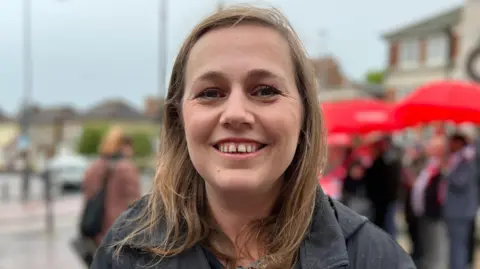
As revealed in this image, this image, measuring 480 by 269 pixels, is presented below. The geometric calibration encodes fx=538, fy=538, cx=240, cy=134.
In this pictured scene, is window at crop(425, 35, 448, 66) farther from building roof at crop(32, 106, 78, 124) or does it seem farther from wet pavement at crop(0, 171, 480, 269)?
building roof at crop(32, 106, 78, 124)

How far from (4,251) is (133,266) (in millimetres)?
8310

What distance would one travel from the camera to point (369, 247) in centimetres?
131

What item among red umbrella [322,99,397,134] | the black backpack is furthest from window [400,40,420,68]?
the black backpack

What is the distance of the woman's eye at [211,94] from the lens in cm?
134

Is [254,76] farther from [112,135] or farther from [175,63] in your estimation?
[112,135]

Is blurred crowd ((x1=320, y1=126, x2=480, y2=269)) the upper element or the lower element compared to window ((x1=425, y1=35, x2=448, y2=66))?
lower

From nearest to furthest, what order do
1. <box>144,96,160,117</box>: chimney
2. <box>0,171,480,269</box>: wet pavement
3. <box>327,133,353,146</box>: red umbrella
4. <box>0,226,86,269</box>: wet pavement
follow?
<box>327,133,353,146</box>: red umbrella
<box>0,226,86,269</box>: wet pavement
<box>0,171,480,269</box>: wet pavement
<box>144,96,160,117</box>: chimney

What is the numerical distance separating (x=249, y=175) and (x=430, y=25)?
3814 cm

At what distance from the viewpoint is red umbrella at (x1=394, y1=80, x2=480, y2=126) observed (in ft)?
17.1

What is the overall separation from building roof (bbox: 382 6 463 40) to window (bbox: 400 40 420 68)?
609 millimetres

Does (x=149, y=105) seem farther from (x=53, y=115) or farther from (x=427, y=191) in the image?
(x=427, y=191)

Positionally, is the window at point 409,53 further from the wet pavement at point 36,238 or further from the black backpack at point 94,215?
the black backpack at point 94,215

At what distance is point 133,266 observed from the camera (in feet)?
4.46

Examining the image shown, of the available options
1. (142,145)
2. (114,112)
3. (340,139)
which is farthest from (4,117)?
(340,139)
